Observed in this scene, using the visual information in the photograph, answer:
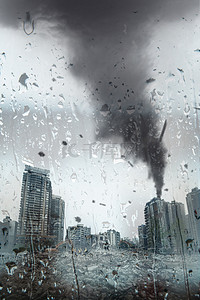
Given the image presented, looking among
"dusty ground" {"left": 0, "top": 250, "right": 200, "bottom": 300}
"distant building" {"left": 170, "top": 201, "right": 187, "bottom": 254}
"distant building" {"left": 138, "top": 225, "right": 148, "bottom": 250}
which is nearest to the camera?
"dusty ground" {"left": 0, "top": 250, "right": 200, "bottom": 300}

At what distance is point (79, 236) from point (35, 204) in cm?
138

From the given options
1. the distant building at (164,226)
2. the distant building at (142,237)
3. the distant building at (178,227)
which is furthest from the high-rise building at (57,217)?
the distant building at (178,227)

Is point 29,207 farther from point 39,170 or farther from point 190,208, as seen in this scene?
point 190,208

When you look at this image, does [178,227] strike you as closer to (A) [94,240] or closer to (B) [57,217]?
(A) [94,240]

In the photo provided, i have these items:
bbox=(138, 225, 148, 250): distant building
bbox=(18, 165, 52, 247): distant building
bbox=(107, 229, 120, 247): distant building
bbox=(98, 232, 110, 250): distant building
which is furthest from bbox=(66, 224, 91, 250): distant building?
bbox=(138, 225, 148, 250): distant building

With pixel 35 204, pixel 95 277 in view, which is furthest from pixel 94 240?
pixel 35 204

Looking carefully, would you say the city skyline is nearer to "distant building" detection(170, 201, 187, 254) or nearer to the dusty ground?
"distant building" detection(170, 201, 187, 254)

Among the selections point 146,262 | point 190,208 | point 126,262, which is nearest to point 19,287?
point 126,262

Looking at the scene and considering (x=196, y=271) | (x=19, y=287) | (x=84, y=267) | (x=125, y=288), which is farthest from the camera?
(x=196, y=271)

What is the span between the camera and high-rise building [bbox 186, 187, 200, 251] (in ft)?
15.5

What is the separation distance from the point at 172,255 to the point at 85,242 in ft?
9.81

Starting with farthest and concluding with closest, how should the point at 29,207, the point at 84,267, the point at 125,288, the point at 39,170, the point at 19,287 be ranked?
the point at 29,207, the point at 39,170, the point at 84,267, the point at 125,288, the point at 19,287

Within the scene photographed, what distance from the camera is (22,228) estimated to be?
468 cm

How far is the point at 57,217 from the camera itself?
15.6 feet
